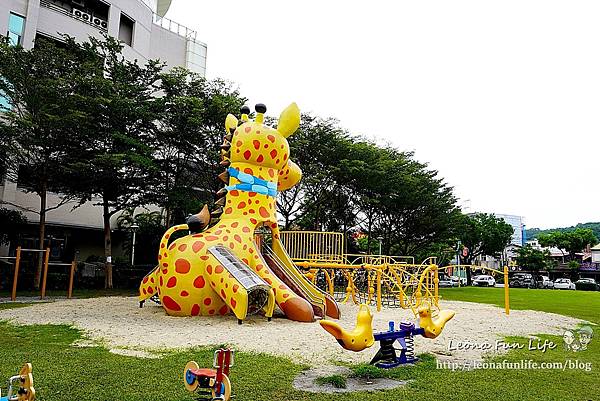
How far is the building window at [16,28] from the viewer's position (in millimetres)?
24969

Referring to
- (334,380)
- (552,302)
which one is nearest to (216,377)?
(334,380)

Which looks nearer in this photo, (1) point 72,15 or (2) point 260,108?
(2) point 260,108

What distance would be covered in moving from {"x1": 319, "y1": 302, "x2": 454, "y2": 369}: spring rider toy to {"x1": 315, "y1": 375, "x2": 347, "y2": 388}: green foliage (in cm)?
39

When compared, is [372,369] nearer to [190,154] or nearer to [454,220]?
[190,154]

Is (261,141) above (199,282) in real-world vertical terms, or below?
above

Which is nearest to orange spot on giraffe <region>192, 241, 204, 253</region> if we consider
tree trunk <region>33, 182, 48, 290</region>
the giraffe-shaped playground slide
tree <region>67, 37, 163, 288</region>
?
the giraffe-shaped playground slide

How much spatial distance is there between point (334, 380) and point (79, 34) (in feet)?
93.6

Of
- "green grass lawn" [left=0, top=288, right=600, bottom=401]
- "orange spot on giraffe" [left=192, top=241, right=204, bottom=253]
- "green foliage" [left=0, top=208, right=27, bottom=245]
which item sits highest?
"green foliage" [left=0, top=208, right=27, bottom=245]

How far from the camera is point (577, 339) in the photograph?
10.3 metres

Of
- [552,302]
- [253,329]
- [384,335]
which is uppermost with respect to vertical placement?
[384,335]

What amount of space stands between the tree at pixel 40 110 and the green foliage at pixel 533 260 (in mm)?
50621

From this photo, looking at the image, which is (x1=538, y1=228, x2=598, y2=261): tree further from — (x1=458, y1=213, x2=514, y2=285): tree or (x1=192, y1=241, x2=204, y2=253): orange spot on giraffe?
(x1=192, y1=241, x2=204, y2=253): orange spot on giraffe

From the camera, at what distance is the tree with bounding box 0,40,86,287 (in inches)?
749

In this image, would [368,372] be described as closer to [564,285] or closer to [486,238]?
[564,285]
